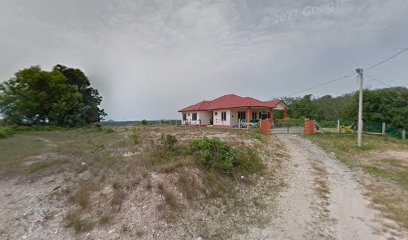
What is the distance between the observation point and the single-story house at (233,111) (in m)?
22.7

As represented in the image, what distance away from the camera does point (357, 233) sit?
11.4 ft

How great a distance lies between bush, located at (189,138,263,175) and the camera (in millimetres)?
6043

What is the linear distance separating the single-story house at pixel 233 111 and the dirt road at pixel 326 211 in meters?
15.1

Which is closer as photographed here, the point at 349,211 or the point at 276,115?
the point at 349,211

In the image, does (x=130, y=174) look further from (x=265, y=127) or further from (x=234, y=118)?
(x=234, y=118)

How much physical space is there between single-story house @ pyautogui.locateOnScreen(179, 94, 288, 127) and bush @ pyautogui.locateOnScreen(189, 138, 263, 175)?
47.9 feet

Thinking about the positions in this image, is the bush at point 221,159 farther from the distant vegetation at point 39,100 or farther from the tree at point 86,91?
the tree at point 86,91

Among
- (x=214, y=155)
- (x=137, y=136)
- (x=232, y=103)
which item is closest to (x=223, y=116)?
(x=232, y=103)

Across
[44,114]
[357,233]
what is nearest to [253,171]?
→ [357,233]

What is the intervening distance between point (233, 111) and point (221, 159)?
1844cm

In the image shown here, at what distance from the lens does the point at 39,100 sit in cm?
2322

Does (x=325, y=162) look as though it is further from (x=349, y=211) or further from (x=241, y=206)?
(x=241, y=206)

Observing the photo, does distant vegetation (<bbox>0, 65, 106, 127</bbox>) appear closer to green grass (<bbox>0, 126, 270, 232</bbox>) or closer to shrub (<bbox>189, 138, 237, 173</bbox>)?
green grass (<bbox>0, 126, 270, 232</bbox>)

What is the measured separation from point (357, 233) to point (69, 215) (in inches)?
209
